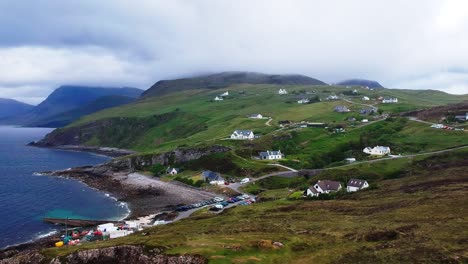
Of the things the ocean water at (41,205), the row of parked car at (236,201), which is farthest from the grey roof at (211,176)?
the ocean water at (41,205)

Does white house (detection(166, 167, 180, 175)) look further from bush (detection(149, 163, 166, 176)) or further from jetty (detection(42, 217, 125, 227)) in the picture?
jetty (detection(42, 217, 125, 227))

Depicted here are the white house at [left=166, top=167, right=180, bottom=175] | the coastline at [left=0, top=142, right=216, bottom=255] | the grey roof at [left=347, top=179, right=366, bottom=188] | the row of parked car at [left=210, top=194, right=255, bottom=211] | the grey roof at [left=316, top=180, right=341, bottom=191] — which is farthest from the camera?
the white house at [left=166, top=167, right=180, bottom=175]

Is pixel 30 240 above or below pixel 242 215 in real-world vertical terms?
below

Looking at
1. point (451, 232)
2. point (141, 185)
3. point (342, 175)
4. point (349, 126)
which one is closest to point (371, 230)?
point (451, 232)

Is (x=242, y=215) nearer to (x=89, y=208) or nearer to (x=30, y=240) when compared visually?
(x=30, y=240)

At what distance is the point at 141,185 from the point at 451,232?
123541 mm

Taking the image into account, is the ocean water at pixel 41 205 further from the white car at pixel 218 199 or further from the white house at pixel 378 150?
the white house at pixel 378 150

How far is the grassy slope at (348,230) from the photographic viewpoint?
50.2 m

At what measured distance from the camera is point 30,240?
9456 cm

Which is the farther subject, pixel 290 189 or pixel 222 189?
pixel 222 189

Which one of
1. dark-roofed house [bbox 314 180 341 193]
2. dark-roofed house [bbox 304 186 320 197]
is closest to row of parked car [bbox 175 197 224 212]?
dark-roofed house [bbox 304 186 320 197]

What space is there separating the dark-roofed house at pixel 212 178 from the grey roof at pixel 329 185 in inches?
1621

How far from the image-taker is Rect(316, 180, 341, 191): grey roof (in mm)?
110069

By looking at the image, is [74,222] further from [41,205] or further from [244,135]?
[244,135]
